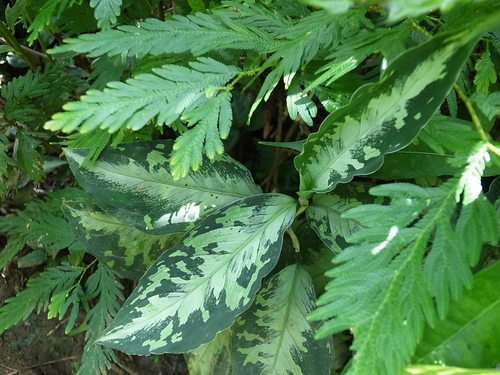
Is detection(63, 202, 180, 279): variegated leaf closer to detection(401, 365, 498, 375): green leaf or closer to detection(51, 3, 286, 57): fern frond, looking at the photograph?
detection(51, 3, 286, 57): fern frond

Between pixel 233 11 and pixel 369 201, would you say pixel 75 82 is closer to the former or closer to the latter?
pixel 233 11

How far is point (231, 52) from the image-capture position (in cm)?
84

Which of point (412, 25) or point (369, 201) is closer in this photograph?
point (412, 25)

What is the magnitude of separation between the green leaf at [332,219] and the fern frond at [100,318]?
0.48 m

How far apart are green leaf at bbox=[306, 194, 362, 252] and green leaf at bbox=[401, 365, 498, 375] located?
0.26m

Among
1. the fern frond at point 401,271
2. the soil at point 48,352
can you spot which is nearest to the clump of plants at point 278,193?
the fern frond at point 401,271

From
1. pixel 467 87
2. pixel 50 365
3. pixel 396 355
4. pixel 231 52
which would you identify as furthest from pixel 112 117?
pixel 50 365

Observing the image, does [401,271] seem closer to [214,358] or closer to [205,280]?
[205,280]

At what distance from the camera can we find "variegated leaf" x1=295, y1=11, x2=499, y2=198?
1.82 ft

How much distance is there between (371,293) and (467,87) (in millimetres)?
431

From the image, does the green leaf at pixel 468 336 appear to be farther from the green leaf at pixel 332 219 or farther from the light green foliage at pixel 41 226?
the light green foliage at pixel 41 226

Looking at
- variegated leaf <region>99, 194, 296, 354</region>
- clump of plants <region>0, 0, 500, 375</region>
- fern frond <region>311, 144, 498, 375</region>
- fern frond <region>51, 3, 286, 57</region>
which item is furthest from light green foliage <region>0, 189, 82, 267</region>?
fern frond <region>311, 144, 498, 375</region>

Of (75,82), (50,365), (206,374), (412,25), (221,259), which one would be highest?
(412,25)

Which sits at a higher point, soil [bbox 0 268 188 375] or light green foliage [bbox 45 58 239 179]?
light green foliage [bbox 45 58 239 179]
